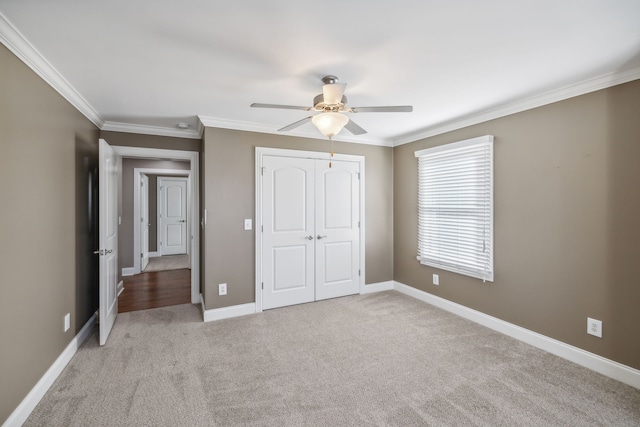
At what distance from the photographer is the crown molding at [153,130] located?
3734 mm

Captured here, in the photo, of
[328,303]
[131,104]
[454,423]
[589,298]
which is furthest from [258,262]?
[589,298]

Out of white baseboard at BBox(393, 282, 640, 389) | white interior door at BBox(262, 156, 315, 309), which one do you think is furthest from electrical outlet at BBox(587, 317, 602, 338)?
white interior door at BBox(262, 156, 315, 309)

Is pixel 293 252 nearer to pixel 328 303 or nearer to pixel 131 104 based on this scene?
pixel 328 303

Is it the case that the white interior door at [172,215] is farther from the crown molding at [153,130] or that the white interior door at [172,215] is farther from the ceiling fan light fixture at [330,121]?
the ceiling fan light fixture at [330,121]

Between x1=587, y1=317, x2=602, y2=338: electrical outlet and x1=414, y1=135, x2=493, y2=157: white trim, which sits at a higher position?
x1=414, y1=135, x2=493, y2=157: white trim

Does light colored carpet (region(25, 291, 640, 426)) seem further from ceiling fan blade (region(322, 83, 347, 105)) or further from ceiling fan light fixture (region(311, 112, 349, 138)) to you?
ceiling fan blade (region(322, 83, 347, 105))

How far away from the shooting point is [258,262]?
3846mm

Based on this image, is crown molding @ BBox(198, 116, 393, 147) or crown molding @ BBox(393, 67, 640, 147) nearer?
crown molding @ BBox(393, 67, 640, 147)

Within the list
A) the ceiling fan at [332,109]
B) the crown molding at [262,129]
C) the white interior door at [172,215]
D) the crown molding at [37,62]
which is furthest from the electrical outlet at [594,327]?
the white interior door at [172,215]

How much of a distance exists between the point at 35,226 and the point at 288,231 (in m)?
2.47

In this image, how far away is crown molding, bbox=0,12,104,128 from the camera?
172cm

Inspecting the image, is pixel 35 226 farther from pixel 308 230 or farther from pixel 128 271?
pixel 128 271

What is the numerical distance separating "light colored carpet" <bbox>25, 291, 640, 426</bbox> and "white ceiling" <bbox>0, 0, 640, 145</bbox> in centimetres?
229

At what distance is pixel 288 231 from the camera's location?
403 centimetres
